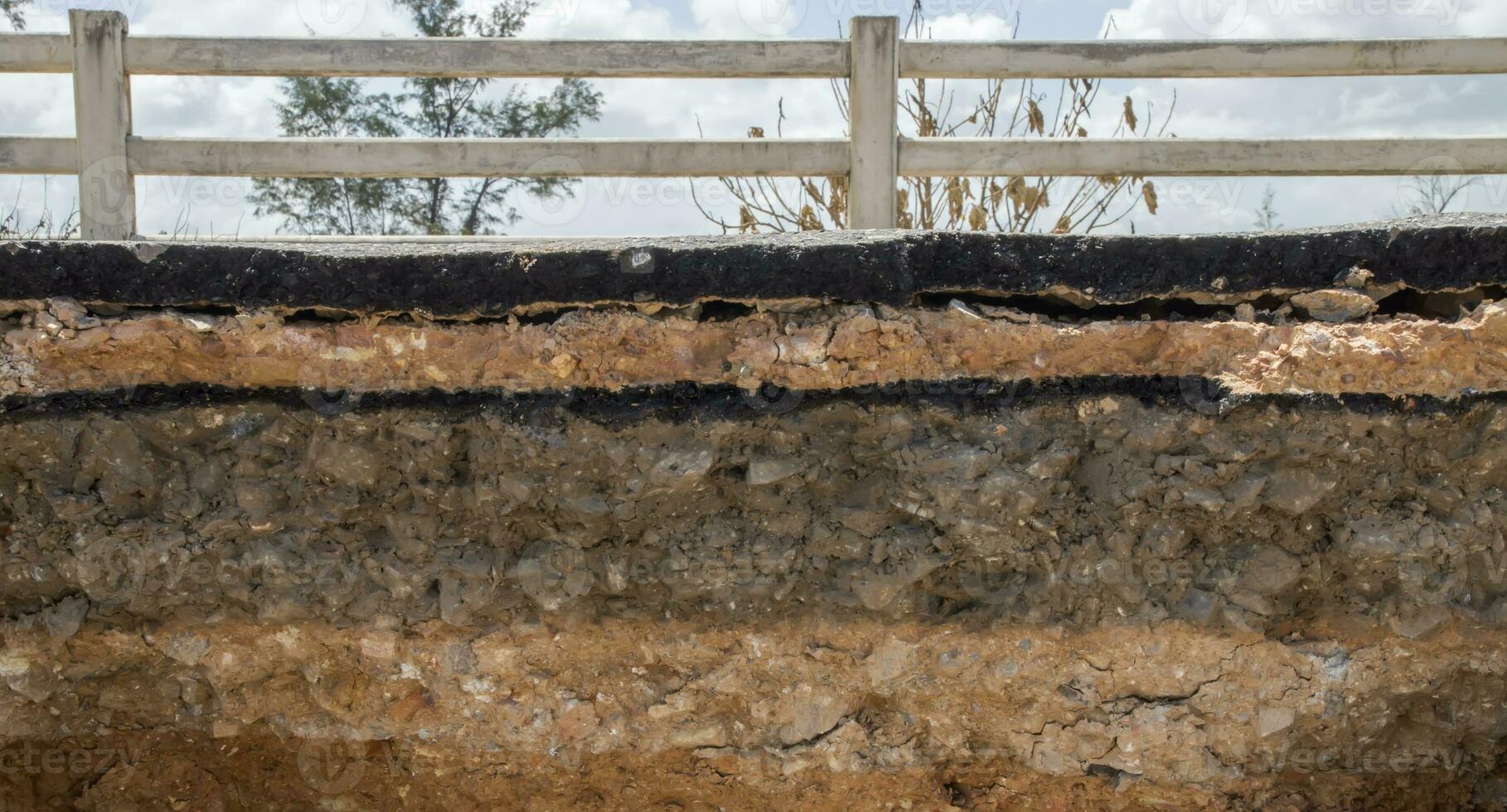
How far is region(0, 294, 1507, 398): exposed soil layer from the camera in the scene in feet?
7.26

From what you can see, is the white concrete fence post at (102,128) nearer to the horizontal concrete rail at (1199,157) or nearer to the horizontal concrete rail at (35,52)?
the horizontal concrete rail at (35,52)

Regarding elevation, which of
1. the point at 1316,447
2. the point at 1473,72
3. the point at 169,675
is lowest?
the point at 169,675

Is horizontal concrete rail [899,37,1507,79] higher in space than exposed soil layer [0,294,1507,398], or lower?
higher

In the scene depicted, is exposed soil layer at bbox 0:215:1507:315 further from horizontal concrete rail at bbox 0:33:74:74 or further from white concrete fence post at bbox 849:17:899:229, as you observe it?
horizontal concrete rail at bbox 0:33:74:74

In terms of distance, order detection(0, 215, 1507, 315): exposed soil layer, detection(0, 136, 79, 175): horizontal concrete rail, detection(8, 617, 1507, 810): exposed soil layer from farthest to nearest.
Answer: detection(0, 136, 79, 175): horizontal concrete rail < detection(8, 617, 1507, 810): exposed soil layer < detection(0, 215, 1507, 315): exposed soil layer

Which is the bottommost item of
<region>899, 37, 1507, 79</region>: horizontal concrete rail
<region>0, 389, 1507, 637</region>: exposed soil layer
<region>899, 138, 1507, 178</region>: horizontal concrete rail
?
<region>0, 389, 1507, 637</region>: exposed soil layer

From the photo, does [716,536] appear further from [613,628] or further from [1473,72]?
[1473,72]

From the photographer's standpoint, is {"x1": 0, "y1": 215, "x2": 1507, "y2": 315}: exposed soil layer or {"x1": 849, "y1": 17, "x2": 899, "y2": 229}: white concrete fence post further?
{"x1": 849, "y1": 17, "x2": 899, "y2": 229}: white concrete fence post

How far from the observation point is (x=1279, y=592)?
2.41 metres

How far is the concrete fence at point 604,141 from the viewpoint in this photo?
4977 mm

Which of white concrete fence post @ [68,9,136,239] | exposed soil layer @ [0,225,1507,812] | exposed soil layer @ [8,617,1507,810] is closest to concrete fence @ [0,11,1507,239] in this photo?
white concrete fence post @ [68,9,136,239]

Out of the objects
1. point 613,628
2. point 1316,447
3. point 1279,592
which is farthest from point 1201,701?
point 613,628

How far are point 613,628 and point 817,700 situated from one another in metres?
0.48

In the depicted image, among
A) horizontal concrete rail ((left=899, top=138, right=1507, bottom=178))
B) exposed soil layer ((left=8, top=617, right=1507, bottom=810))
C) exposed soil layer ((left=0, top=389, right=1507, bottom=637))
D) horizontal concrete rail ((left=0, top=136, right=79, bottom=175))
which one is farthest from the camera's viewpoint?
horizontal concrete rail ((left=899, top=138, right=1507, bottom=178))
